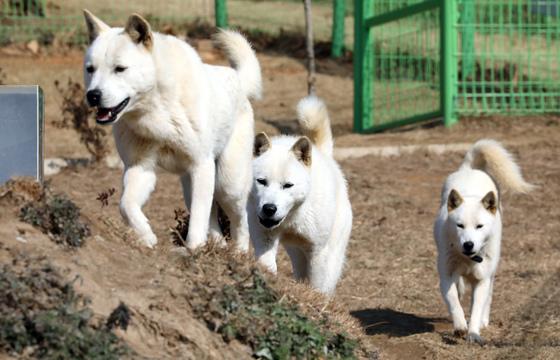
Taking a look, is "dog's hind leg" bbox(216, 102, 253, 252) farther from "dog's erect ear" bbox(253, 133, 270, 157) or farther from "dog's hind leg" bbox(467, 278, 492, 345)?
"dog's hind leg" bbox(467, 278, 492, 345)

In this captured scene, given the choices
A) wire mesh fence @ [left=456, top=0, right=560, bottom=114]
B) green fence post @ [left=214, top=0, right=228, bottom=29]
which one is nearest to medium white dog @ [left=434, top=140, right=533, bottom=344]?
wire mesh fence @ [left=456, top=0, right=560, bottom=114]

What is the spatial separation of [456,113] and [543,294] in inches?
195

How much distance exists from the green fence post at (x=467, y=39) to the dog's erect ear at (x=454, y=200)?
5496mm

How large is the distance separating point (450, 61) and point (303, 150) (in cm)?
633

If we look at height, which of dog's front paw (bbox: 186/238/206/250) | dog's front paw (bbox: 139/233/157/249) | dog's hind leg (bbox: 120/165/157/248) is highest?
dog's hind leg (bbox: 120/165/157/248)

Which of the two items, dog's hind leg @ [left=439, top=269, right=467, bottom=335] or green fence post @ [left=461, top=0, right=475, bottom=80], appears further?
green fence post @ [left=461, top=0, right=475, bottom=80]

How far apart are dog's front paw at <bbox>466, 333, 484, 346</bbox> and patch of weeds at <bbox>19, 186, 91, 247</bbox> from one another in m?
2.92

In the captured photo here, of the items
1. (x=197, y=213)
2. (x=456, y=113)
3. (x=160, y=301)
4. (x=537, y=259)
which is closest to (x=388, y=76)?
(x=456, y=113)

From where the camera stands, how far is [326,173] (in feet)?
23.1

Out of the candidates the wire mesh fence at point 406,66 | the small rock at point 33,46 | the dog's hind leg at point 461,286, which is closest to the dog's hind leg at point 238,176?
the dog's hind leg at point 461,286

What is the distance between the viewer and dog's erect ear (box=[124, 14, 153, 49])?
5.82m

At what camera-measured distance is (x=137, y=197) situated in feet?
19.3

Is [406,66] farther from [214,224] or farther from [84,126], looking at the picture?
[214,224]

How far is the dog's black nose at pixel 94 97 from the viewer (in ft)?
18.4
